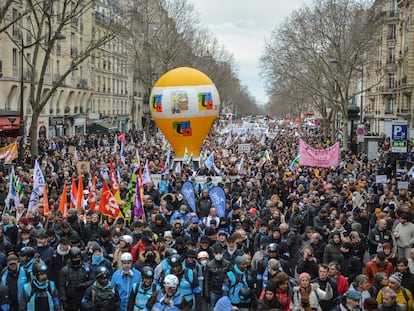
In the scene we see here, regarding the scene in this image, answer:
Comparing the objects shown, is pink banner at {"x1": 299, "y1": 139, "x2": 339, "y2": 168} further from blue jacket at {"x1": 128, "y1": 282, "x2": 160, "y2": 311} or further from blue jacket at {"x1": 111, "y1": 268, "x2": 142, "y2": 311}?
blue jacket at {"x1": 128, "y1": 282, "x2": 160, "y2": 311}

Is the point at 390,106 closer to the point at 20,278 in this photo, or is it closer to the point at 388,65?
the point at 388,65

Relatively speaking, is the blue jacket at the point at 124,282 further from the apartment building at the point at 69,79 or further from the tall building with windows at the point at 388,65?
the tall building with windows at the point at 388,65

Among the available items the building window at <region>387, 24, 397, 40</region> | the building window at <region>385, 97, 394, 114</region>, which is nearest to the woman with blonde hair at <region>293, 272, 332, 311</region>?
the building window at <region>385, 97, 394, 114</region>

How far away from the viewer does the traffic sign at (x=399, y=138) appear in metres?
20.9

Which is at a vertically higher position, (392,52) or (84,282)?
(392,52)

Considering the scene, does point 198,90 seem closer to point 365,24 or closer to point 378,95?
point 365,24

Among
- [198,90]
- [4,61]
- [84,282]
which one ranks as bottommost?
[84,282]

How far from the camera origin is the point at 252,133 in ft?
160

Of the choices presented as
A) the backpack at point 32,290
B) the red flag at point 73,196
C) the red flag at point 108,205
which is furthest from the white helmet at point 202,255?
the red flag at point 73,196

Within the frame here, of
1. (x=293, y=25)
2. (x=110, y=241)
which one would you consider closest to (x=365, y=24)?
(x=293, y=25)

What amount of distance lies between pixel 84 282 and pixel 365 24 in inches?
1162

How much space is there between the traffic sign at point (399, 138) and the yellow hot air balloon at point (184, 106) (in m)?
9.43

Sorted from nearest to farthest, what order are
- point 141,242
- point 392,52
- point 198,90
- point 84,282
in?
point 84,282 → point 141,242 → point 198,90 → point 392,52

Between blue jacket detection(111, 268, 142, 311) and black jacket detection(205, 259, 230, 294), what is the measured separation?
930 mm
